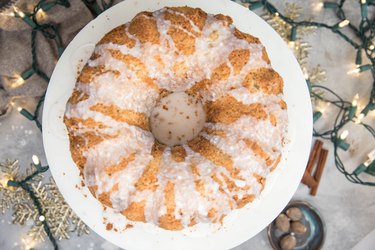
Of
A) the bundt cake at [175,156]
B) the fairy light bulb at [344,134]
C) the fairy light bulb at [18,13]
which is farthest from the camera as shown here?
the fairy light bulb at [344,134]

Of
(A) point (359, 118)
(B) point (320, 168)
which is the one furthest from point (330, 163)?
(A) point (359, 118)

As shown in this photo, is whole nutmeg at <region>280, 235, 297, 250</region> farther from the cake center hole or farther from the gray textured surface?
the cake center hole

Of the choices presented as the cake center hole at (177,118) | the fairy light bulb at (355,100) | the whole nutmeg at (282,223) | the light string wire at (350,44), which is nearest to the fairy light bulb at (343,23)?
the light string wire at (350,44)

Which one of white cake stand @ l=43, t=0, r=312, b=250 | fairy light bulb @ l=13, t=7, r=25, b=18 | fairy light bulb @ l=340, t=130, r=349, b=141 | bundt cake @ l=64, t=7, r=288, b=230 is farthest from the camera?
fairy light bulb @ l=340, t=130, r=349, b=141

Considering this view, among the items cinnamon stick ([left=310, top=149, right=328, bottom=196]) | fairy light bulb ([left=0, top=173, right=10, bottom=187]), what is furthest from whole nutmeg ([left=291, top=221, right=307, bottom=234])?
fairy light bulb ([left=0, top=173, right=10, bottom=187])

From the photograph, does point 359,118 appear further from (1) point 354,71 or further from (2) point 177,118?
(2) point 177,118

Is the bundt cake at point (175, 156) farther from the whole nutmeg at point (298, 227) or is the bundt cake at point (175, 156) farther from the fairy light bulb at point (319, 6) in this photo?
the fairy light bulb at point (319, 6)
